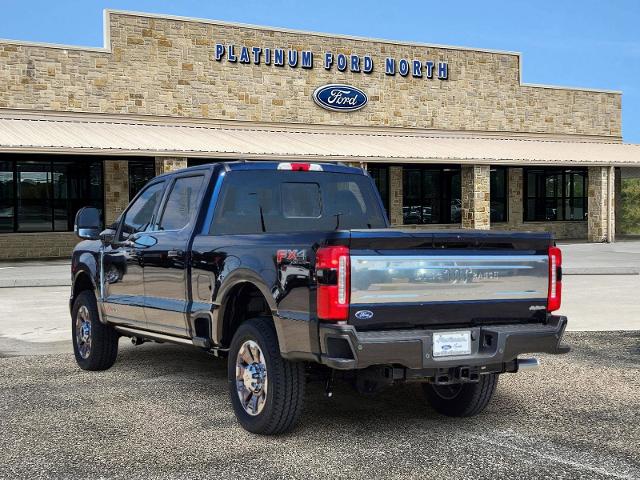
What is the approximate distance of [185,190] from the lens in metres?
Result: 7.65

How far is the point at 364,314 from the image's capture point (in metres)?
5.53

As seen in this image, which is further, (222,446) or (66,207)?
(66,207)

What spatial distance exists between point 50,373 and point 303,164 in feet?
11.2

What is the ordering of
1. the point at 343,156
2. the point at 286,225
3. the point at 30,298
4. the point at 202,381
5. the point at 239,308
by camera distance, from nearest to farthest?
the point at 239,308
the point at 286,225
the point at 202,381
the point at 30,298
the point at 343,156

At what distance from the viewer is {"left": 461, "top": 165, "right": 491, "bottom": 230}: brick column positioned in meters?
30.9

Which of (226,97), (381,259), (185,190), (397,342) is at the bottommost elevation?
(397,342)

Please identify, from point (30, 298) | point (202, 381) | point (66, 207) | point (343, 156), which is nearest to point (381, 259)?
point (202, 381)

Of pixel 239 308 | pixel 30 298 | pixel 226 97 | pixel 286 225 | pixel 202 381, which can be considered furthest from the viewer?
pixel 226 97

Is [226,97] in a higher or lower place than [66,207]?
higher

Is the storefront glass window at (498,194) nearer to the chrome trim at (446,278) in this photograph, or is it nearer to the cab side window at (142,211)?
the cab side window at (142,211)

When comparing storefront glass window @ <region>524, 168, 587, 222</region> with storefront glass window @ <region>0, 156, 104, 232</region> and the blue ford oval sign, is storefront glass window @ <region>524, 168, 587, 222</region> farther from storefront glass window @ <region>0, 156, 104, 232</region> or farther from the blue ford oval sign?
storefront glass window @ <region>0, 156, 104, 232</region>

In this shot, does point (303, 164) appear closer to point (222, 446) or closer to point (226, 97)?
point (222, 446)

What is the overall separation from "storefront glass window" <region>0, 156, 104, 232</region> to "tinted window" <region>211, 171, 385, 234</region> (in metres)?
21.6

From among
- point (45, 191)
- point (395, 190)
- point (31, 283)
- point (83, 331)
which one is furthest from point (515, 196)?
point (83, 331)
